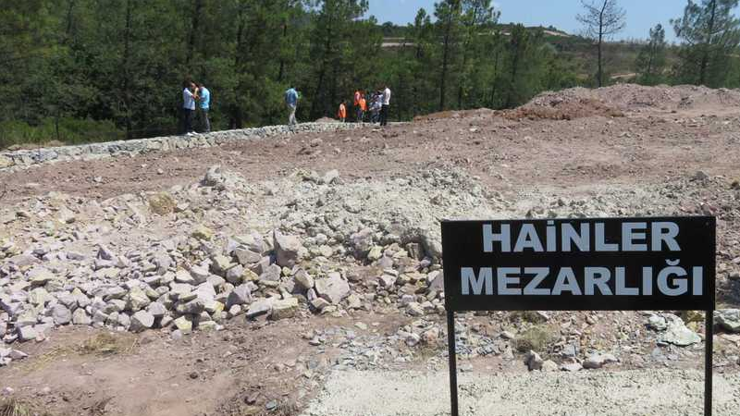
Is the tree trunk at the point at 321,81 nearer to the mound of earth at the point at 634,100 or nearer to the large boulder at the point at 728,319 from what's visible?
the mound of earth at the point at 634,100

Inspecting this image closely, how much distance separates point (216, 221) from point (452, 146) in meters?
5.91

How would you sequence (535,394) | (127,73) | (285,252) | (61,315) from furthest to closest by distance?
(127,73) → (285,252) → (61,315) → (535,394)

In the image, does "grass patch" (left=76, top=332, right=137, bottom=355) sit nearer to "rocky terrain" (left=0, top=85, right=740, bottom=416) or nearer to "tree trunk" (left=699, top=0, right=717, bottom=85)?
"rocky terrain" (left=0, top=85, right=740, bottom=416)

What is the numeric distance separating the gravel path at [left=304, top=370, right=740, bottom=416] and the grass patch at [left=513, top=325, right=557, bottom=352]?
43 centimetres

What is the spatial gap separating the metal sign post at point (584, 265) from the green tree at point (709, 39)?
33.0 metres

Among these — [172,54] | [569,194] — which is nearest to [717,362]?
[569,194]

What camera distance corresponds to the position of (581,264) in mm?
3516

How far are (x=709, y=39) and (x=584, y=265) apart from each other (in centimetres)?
3374

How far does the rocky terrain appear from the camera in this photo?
5.13 m

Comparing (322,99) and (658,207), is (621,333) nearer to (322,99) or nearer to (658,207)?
(658,207)

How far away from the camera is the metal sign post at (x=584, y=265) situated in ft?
11.2

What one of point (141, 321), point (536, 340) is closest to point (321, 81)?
point (141, 321)

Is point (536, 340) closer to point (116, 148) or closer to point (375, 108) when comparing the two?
point (116, 148)

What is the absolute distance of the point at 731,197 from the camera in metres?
8.70
